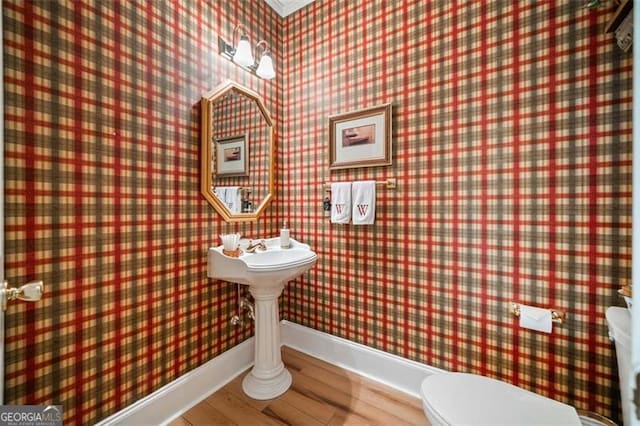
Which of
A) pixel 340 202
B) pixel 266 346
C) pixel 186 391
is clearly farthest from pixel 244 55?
pixel 186 391

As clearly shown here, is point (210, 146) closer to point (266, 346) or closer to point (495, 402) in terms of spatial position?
point (266, 346)

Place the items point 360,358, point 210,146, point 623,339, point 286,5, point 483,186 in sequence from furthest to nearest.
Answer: point 286,5 → point 360,358 → point 210,146 → point 483,186 → point 623,339

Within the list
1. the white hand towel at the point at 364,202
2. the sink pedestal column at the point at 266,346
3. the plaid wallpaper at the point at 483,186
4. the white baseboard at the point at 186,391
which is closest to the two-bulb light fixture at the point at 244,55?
the plaid wallpaper at the point at 483,186

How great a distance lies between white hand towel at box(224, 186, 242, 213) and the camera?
1.79 meters

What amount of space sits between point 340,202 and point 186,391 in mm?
1408

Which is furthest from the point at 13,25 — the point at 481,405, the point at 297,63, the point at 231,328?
the point at 481,405

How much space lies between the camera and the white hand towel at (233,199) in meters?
1.79

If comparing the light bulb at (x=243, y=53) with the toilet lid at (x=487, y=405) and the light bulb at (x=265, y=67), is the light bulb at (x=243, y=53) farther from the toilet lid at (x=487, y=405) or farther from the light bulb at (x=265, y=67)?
the toilet lid at (x=487, y=405)

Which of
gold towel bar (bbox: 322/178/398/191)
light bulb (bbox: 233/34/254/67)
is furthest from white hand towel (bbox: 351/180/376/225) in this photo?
light bulb (bbox: 233/34/254/67)

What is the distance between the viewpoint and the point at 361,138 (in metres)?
1.86

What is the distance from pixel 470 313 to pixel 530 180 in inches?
29.8

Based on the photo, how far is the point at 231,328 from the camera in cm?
185

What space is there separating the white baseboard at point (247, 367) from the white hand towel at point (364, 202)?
85cm

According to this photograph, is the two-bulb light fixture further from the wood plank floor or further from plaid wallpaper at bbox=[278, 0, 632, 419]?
the wood plank floor
